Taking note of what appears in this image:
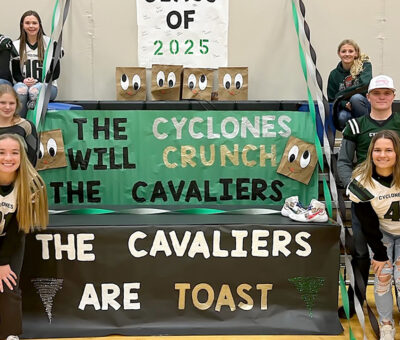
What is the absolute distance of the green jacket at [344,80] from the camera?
5047 mm

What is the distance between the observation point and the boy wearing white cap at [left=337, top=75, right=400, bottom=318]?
3568 mm

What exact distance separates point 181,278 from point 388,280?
1257 millimetres

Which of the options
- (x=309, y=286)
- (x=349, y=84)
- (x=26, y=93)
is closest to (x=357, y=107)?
(x=349, y=84)

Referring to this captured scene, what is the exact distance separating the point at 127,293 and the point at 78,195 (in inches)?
46.8

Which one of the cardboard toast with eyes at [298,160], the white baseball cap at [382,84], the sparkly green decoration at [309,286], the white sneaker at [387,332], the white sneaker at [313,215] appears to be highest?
the white baseball cap at [382,84]

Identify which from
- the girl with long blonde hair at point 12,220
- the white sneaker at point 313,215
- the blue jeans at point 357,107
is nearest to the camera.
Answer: the girl with long blonde hair at point 12,220

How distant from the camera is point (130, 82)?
610 centimetres

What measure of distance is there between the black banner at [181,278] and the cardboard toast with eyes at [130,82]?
2751mm

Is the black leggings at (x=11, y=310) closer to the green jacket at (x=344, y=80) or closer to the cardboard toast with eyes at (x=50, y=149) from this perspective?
the cardboard toast with eyes at (x=50, y=149)

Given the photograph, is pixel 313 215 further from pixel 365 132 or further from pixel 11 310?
pixel 11 310

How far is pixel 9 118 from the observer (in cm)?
372

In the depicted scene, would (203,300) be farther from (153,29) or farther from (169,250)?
(153,29)

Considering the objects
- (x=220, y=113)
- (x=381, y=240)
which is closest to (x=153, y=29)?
(x=220, y=113)

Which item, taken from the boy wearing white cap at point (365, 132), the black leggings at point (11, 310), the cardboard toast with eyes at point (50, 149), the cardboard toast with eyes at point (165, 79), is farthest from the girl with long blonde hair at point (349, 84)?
the black leggings at point (11, 310)
